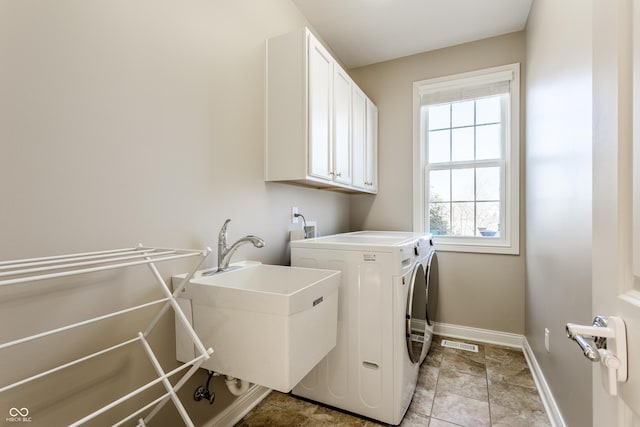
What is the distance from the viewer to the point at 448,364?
2297 mm

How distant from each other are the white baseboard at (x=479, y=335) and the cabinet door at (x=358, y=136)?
5.17 feet

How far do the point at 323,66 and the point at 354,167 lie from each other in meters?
0.84

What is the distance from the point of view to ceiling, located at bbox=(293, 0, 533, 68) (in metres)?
2.24

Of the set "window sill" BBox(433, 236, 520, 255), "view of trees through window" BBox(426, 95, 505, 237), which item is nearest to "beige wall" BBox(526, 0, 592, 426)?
"window sill" BBox(433, 236, 520, 255)

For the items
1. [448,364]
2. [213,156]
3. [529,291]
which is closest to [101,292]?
[213,156]

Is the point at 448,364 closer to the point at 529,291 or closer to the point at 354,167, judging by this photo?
the point at 529,291

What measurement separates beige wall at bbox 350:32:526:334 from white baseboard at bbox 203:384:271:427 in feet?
6.14

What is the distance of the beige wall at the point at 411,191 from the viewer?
2627 mm

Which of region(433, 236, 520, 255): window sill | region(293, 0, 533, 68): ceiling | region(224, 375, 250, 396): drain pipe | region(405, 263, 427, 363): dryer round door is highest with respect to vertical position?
region(293, 0, 533, 68): ceiling

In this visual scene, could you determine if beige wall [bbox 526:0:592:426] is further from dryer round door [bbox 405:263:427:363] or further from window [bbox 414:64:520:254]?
dryer round door [bbox 405:263:427:363]

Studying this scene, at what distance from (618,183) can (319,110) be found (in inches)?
64.5

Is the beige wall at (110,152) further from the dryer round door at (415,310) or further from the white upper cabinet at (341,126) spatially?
the dryer round door at (415,310)

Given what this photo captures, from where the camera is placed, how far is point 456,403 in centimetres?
183

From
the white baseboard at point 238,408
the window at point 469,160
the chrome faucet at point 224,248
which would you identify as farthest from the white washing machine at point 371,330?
the window at point 469,160
